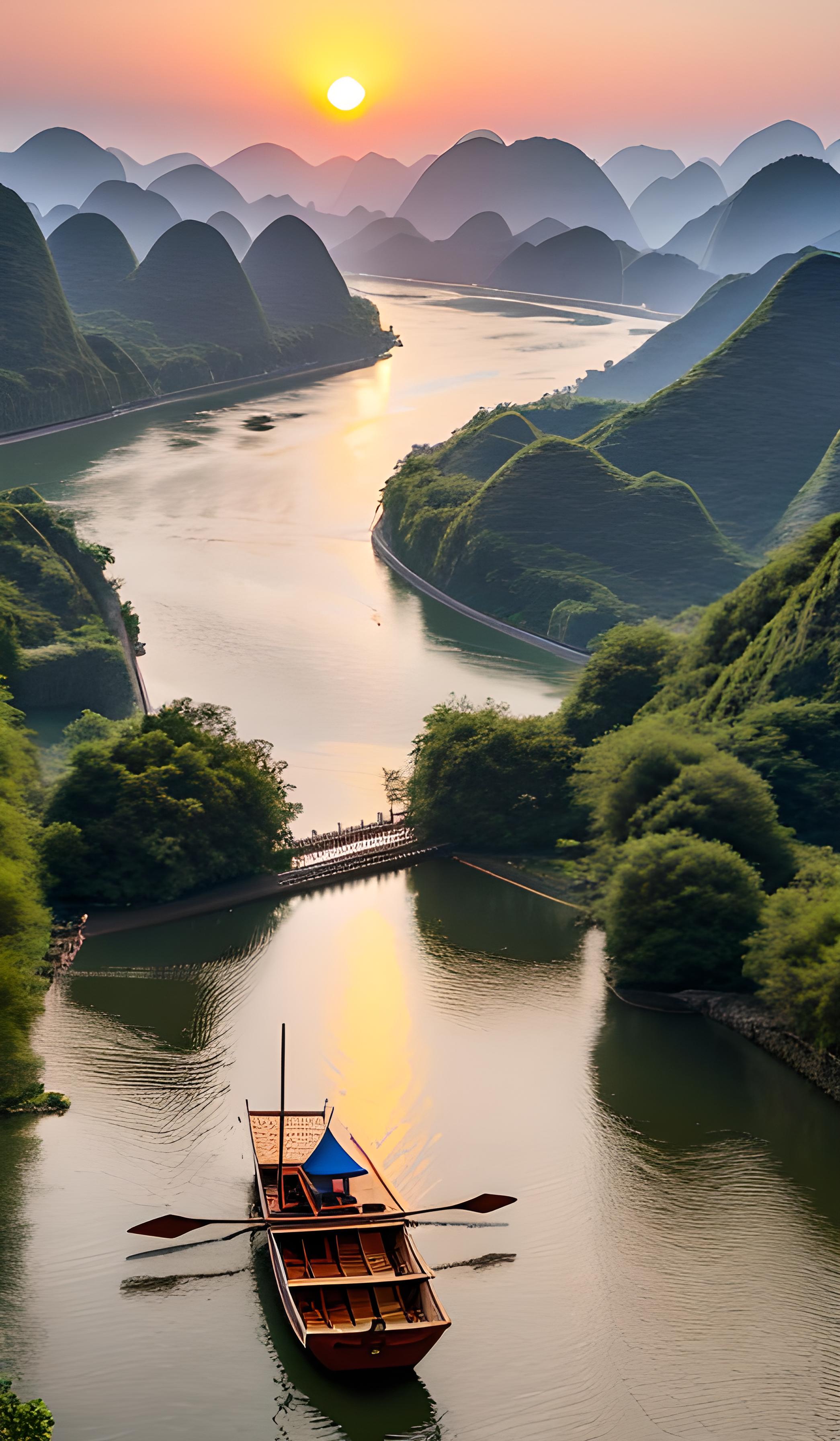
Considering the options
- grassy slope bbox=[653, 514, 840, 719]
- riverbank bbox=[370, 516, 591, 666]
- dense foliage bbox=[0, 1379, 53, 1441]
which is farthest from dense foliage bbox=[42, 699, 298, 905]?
riverbank bbox=[370, 516, 591, 666]

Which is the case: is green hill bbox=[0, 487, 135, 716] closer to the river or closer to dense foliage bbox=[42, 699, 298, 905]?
the river

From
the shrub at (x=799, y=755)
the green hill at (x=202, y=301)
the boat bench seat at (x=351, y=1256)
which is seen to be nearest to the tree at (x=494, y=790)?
the shrub at (x=799, y=755)

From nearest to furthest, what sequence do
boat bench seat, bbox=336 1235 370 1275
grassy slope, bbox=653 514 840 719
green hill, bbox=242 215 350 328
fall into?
boat bench seat, bbox=336 1235 370 1275, grassy slope, bbox=653 514 840 719, green hill, bbox=242 215 350 328

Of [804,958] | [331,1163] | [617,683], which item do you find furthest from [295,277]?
[331,1163]

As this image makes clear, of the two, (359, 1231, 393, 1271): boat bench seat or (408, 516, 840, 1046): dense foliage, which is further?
(408, 516, 840, 1046): dense foliage

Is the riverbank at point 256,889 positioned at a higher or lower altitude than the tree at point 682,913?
lower

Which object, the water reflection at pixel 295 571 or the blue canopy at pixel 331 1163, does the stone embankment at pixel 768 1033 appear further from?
the water reflection at pixel 295 571

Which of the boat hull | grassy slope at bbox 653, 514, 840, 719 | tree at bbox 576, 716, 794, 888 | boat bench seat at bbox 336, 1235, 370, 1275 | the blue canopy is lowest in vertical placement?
the boat hull
